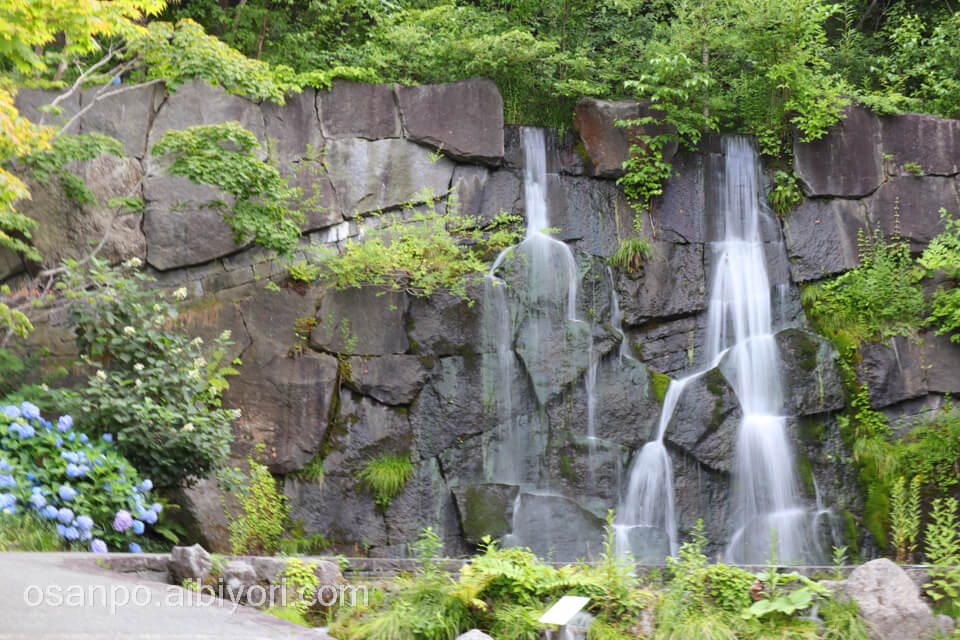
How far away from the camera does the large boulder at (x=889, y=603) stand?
3947mm

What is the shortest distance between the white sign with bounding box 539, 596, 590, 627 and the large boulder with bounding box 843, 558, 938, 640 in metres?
1.71

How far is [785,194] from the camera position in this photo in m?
10.2

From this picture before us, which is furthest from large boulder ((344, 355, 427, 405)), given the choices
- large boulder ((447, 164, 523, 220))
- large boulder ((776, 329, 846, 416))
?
large boulder ((776, 329, 846, 416))

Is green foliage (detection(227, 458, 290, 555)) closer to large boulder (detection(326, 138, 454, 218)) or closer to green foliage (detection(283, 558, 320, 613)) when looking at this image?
green foliage (detection(283, 558, 320, 613))

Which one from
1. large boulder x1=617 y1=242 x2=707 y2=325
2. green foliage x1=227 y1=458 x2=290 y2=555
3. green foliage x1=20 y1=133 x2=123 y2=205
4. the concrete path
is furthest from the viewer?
large boulder x1=617 y1=242 x2=707 y2=325

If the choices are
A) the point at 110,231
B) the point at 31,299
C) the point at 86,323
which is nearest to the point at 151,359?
the point at 86,323

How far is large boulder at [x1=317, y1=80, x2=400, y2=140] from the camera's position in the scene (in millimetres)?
9414

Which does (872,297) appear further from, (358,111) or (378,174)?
(358,111)

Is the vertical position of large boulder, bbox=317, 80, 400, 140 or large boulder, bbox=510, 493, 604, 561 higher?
large boulder, bbox=317, 80, 400, 140

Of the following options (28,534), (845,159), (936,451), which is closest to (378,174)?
(28,534)

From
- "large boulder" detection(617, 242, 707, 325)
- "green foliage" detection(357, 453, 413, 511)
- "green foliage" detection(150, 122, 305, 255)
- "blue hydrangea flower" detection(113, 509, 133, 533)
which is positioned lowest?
"blue hydrangea flower" detection(113, 509, 133, 533)

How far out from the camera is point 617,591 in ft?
14.0

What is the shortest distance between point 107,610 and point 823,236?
9.43 meters

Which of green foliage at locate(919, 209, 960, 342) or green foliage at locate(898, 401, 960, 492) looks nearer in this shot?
green foliage at locate(898, 401, 960, 492)
